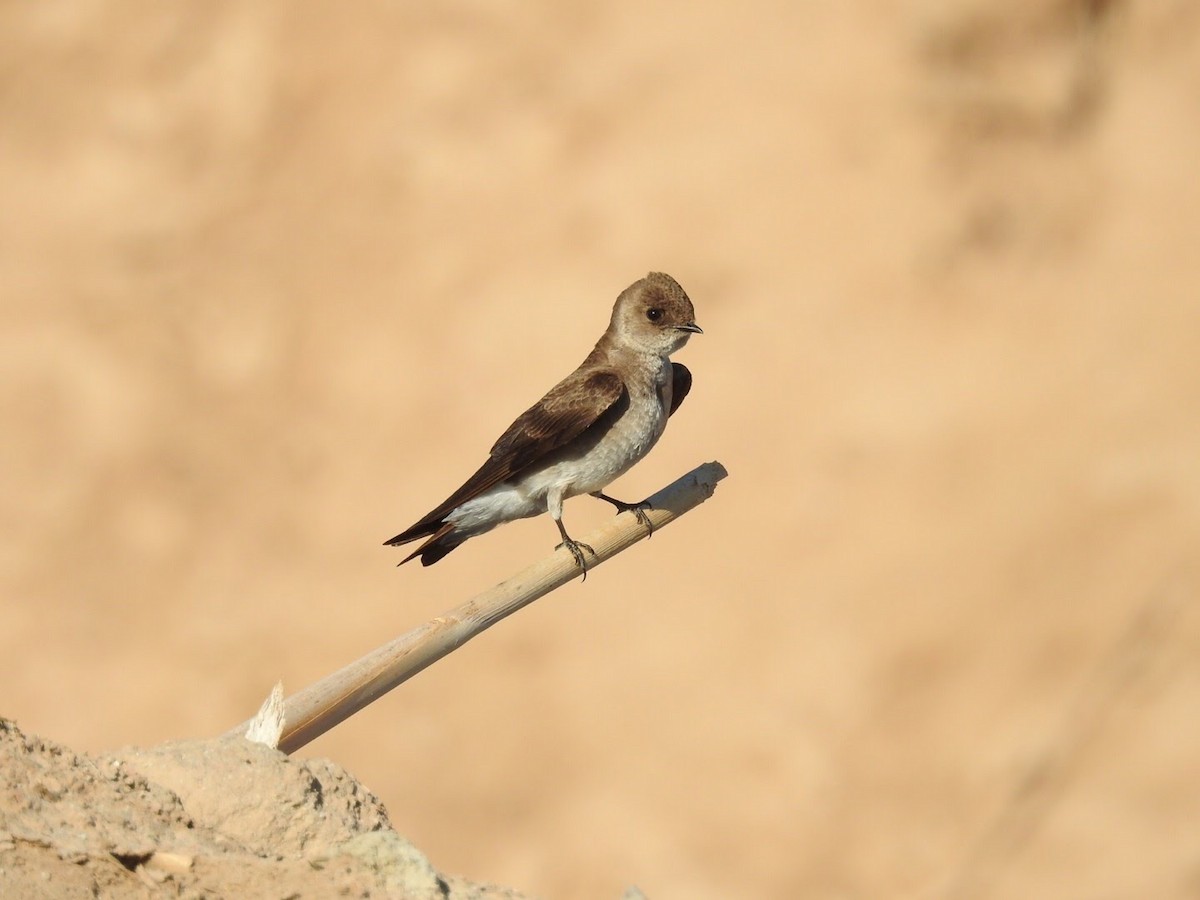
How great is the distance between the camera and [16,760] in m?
2.86

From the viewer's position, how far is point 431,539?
16.3ft

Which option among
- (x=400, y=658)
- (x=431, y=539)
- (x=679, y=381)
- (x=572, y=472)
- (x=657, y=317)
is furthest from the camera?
(x=679, y=381)

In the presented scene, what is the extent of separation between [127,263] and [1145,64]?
5.25 metres

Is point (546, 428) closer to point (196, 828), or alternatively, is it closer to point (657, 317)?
point (657, 317)

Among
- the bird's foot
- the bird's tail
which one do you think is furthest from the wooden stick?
the bird's tail

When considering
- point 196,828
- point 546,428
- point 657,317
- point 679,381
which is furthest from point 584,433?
point 196,828

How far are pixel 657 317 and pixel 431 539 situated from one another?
980 mm

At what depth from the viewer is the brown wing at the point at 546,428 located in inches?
196

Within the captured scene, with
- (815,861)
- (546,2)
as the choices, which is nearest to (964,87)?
(546,2)

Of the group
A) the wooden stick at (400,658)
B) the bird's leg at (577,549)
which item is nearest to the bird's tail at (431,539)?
the bird's leg at (577,549)

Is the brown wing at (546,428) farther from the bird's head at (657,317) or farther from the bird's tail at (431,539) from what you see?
the bird's head at (657,317)

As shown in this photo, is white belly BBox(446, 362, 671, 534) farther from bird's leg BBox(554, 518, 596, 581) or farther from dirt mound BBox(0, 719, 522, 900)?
dirt mound BBox(0, 719, 522, 900)

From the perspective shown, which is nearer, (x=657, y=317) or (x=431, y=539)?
(x=431, y=539)

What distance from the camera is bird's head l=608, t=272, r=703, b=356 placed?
17.1 feet
